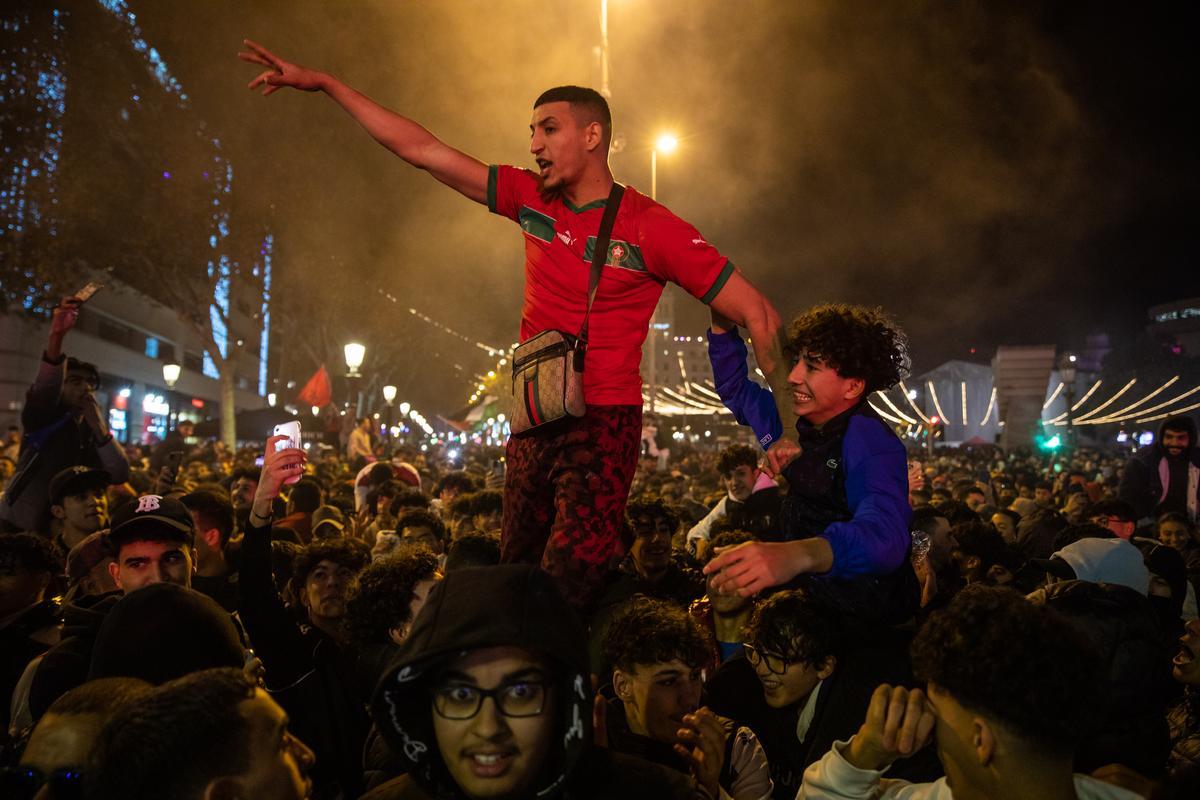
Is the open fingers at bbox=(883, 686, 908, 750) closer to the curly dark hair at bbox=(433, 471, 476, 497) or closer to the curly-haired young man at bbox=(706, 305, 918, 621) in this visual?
the curly-haired young man at bbox=(706, 305, 918, 621)

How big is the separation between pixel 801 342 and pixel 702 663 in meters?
1.27

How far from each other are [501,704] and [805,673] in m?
1.54

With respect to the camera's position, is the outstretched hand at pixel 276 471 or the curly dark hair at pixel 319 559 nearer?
the outstretched hand at pixel 276 471

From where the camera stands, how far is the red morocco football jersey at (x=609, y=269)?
3508 millimetres

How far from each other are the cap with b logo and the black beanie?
1244 mm

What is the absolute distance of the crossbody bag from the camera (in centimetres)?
335

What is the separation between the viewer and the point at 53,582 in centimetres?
530

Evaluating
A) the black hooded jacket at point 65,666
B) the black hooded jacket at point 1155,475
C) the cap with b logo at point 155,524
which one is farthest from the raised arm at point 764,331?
the black hooded jacket at point 1155,475

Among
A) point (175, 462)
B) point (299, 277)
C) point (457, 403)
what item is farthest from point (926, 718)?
point (457, 403)

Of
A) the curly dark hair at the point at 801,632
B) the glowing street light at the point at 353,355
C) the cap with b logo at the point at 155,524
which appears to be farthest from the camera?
the glowing street light at the point at 353,355

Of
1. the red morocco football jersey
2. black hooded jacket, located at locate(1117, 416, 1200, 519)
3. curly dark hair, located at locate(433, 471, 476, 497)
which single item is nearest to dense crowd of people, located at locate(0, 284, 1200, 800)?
the red morocco football jersey

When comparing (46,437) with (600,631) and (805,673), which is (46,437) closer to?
(600,631)

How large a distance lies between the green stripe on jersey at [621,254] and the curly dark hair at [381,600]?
1.61 m

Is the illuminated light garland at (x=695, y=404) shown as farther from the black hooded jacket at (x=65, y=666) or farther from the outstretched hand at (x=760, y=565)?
the outstretched hand at (x=760, y=565)
